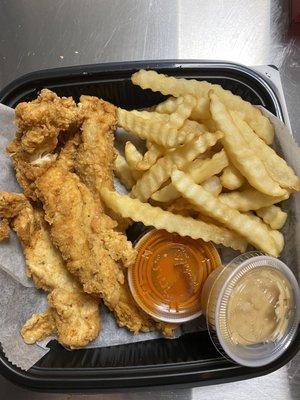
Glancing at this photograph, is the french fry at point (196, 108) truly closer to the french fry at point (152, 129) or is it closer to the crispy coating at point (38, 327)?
the french fry at point (152, 129)

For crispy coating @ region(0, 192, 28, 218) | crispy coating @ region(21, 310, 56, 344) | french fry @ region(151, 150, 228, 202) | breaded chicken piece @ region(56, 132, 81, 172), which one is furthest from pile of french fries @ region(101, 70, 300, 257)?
crispy coating @ region(21, 310, 56, 344)

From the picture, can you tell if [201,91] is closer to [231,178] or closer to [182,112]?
[182,112]

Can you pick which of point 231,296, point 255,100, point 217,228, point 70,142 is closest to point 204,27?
point 255,100

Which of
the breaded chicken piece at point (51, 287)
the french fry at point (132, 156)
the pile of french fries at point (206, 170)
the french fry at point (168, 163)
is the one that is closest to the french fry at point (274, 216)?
the pile of french fries at point (206, 170)

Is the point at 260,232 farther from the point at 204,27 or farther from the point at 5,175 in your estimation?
the point at 204,27

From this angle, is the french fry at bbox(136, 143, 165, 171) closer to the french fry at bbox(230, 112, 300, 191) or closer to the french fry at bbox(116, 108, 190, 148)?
the french fry at bbox(116, 108, 190, 148)
